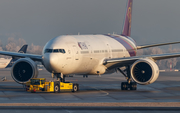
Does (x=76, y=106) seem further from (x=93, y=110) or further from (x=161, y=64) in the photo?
(x=161, y=64)

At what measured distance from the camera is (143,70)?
37.6 meters

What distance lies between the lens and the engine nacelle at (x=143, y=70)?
121 feet

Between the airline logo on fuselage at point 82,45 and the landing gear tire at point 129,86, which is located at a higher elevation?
the airline logo on fuselage at point 82,45

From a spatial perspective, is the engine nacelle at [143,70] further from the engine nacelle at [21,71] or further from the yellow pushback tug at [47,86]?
the engine nacelle at [21,71]

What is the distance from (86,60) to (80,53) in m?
1.46

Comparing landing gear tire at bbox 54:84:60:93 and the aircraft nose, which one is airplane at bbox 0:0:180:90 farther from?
landing gear tire at bbox 54:84:60:93

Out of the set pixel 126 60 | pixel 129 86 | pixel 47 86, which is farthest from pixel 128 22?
pixel 47 86

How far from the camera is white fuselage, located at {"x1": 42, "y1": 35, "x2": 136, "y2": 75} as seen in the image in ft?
116

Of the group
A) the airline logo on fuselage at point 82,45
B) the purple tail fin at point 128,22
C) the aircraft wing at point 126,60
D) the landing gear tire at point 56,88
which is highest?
the purple tail fin at point 128,22

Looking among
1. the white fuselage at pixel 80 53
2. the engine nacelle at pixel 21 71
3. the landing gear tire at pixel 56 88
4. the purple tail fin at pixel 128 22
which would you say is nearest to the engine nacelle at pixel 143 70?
the white fuselage at pixel 80 53

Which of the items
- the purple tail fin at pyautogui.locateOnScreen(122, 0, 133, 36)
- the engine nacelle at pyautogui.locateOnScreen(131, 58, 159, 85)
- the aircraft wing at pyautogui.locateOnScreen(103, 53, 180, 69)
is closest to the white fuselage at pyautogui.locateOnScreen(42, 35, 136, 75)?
the aircraft wing at pyautogui.locateOnScreen(103, 53, 180, 69)

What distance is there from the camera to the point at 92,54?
3969 cm

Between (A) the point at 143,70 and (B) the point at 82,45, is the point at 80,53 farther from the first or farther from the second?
(A) the point at 143,70

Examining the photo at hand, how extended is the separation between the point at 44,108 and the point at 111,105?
194 inches
